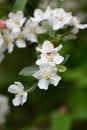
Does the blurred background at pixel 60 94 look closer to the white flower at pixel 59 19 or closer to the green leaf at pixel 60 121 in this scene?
the green leaf at pixel 60 121

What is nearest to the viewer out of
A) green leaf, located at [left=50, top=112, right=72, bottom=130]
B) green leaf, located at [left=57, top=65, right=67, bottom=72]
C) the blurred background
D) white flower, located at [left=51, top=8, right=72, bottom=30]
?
green leaf, located at [left=57, top=65, right=67, bottom=72]

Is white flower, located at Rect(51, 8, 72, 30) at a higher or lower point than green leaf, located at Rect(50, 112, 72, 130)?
higher

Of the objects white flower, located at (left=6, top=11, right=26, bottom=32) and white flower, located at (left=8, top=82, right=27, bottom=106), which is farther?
white flower, located at (left=6, top=11, right=26, bottom=32)

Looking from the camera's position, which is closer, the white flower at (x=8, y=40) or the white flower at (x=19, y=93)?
the white flower at (x=19, y=93)

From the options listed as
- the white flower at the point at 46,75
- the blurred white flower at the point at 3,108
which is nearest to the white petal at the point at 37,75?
the white flower at the point at 46,75

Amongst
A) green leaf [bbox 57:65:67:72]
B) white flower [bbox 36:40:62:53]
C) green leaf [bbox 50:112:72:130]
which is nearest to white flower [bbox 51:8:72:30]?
white flower [bbox 36:40:62:53]

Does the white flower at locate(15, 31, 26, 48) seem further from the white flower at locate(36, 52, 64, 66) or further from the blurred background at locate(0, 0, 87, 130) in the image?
the blurred background at locate(0, 0, 87, 130)
